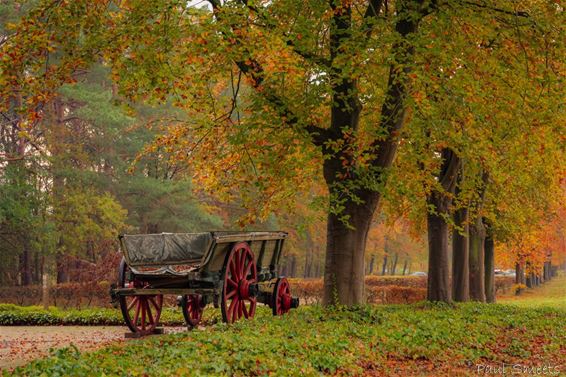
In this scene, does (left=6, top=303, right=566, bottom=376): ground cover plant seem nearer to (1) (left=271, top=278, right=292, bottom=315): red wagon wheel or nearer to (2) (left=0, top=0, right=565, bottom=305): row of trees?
(1) (left=271, top=278, right=292, bottom=315): red wagon wheel

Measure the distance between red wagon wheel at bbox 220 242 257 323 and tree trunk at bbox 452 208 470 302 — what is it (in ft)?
39.4

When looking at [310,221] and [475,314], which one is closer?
[310,221]

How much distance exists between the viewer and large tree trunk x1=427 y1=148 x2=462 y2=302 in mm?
21891

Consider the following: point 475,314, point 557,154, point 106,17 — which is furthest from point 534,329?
point 106,17

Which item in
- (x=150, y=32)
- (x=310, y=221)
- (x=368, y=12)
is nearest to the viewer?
(x=150, y=32)

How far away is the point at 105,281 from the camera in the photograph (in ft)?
97.9

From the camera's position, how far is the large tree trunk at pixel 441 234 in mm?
21891

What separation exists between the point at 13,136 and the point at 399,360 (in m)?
27.2

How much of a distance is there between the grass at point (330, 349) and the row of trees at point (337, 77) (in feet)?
7.49

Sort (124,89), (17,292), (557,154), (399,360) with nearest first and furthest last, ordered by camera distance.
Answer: (399,360) < (124,89) < (557,154) < (17,292)

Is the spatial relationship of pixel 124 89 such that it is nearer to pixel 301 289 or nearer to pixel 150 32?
pixel 150 32

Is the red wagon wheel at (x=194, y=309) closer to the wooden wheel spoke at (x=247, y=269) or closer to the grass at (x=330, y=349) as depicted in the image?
the wooden wheel spoke at (x=247, y=269)

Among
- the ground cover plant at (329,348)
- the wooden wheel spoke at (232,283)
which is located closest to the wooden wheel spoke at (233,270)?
the wooden wheel spoke at (232,283)

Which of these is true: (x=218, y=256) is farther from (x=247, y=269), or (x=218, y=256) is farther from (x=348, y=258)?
(x=348, y=258)
